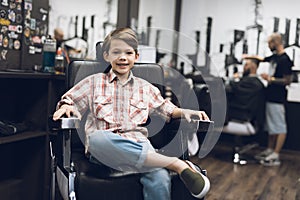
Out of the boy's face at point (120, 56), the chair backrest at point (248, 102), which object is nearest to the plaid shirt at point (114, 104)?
the boy's face at point (120, 56)

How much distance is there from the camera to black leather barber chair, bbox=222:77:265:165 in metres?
4.32

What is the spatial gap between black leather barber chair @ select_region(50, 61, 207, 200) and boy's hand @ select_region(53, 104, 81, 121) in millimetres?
35

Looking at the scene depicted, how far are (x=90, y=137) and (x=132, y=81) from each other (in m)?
0.41

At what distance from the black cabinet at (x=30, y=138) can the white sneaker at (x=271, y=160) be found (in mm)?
2556

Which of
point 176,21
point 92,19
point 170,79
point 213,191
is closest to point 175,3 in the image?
point 176,21

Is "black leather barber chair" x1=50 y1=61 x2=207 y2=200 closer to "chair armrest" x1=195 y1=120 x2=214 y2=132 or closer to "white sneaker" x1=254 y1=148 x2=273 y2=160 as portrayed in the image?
"chair armrest" x1=195 y1=120 x2=214 y2=132

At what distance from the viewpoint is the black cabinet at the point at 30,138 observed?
100 inches

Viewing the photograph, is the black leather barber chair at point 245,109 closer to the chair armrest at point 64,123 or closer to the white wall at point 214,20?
the white wall at point 214,20

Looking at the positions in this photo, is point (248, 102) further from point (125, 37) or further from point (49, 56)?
point (125, 37)

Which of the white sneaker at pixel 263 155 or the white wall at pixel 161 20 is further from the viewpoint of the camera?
the white wall at pixel 161 20

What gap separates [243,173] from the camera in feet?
12.9

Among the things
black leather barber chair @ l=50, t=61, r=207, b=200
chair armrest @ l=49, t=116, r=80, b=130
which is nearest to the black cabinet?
black leather barber chair @ l=50, t=61, r=207, b=200

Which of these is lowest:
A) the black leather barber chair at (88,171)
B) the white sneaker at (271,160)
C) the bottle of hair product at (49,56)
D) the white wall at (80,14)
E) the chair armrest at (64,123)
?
the white sneaker at (271,160)

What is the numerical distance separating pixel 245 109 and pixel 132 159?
268cm
